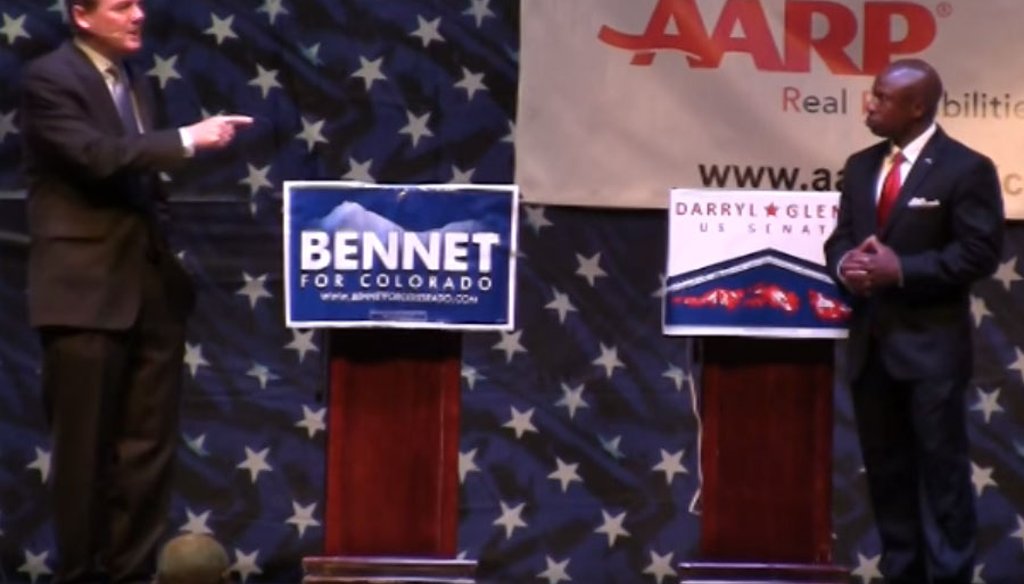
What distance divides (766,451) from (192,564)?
1703 millimetres

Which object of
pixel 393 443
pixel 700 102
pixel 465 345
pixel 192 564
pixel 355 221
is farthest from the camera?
pixel 465 345

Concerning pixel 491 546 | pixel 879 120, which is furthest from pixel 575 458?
pixel 879 120

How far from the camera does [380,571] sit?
467 centimetres

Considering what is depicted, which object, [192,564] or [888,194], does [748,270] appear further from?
[192,564]

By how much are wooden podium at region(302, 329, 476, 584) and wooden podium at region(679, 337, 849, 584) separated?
64 centimetres

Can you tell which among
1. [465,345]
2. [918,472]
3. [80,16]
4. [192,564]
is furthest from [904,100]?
[192,564]

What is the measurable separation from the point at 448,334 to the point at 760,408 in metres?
0.79

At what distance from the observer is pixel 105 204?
14.4 ft

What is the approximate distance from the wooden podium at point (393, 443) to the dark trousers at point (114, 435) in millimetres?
441

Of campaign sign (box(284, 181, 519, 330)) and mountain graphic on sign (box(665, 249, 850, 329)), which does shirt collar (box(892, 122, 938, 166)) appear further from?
campaign sign (box(284, 181, 519, 330))

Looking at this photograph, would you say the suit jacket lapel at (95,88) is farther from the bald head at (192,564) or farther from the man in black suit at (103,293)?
the bald head at (192,564)

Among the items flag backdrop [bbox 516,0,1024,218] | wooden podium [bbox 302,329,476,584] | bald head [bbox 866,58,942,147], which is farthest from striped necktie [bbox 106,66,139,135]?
bald head [bbox 866,58,942,147]

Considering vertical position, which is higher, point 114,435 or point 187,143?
point 187,143

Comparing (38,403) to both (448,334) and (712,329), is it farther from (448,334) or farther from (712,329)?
(712,329)
